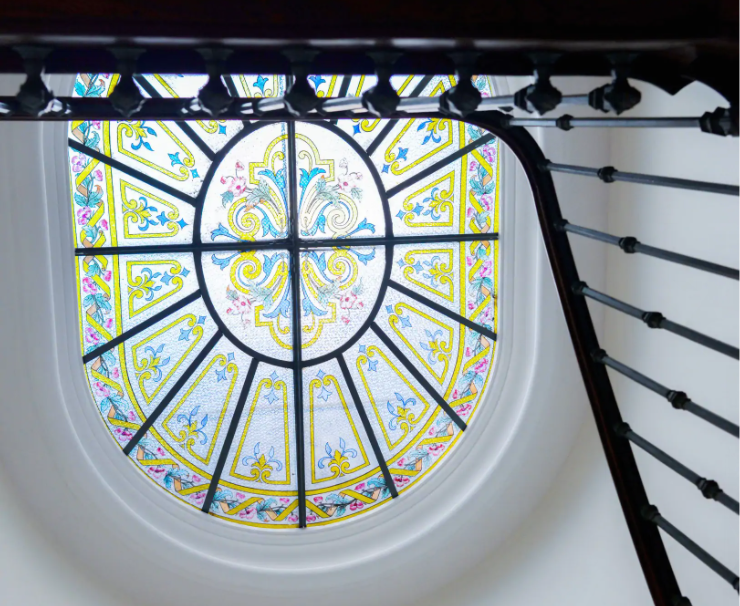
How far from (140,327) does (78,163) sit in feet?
3.16

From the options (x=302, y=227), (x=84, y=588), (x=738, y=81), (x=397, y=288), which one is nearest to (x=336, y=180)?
(x=302, y=227)

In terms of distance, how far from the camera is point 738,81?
1247 millimetres

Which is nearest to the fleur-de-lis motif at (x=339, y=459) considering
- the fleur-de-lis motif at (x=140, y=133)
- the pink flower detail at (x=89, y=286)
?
the pink flower detail at (x=89, y=286)

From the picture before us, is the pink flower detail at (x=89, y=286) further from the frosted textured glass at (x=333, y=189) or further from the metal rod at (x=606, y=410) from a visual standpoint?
the metal rod at (x=606, y=410)

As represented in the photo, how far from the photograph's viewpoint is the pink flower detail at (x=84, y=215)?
401 centimetres

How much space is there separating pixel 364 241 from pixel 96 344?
64.5 inches

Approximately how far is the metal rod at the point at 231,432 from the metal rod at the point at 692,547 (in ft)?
9.60

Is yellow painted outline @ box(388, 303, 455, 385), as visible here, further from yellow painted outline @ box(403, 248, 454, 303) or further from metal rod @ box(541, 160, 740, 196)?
metal rod @ box(541, 160, 740, 196)

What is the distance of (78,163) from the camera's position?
3955 mm

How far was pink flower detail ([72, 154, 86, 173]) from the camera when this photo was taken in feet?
13.0

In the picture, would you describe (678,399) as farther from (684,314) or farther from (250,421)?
(250,421)

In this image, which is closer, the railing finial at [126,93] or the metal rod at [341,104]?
the railing finial at [126,93]

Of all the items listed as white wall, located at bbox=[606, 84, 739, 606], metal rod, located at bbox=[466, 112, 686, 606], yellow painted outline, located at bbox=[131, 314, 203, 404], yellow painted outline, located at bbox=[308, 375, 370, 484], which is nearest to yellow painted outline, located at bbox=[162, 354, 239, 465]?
yellow painted outline, located at bbox=[131, 314, 203, 404]

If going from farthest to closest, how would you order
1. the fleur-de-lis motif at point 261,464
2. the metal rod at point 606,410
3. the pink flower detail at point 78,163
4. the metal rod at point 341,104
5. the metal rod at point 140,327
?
the fleur-de-lis motif at point 261,464 < the metal rod at point 140,327 < the pink flower detail at point 78,163 < the metal rod at point 606,410 < the metal rod at point 341,104
